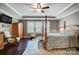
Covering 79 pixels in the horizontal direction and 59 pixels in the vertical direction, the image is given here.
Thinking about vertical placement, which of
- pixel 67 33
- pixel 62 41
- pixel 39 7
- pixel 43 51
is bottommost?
pixel 43 51

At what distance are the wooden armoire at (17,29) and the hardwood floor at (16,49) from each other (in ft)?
0.51

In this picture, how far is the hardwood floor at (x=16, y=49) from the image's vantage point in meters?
2.36

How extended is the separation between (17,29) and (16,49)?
0.42m

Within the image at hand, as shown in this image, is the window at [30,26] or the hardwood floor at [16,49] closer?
the hardwood floor at [16,49]

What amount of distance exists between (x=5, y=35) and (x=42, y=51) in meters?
0.83

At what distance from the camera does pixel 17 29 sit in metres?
2.48

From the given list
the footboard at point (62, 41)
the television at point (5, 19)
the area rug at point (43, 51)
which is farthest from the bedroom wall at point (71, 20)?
the television at point (5, 19)

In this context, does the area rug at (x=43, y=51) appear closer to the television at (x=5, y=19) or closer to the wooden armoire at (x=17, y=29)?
the wooden armoire at (x=17, y=29)

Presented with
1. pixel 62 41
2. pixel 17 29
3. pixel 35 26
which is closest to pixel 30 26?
pixel 35 26

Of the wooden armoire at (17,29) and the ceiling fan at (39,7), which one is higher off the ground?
the ceiling fan at (39,7)

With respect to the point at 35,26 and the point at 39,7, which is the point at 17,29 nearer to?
the point at 35,26

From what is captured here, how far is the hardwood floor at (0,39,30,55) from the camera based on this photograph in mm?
2355

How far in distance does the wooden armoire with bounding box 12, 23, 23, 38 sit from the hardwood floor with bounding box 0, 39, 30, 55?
0.51 ft
